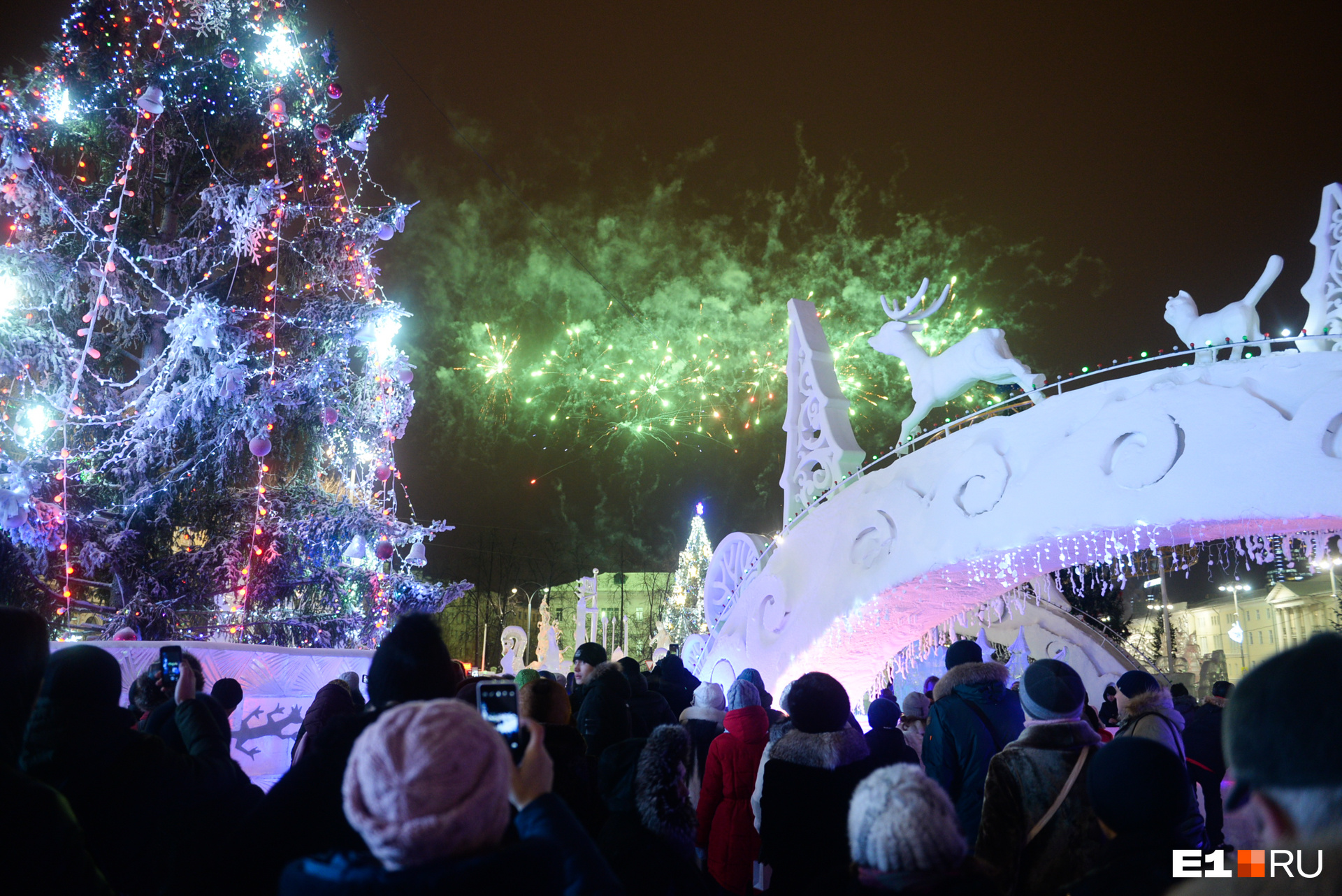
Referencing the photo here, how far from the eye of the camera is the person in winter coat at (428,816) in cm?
157

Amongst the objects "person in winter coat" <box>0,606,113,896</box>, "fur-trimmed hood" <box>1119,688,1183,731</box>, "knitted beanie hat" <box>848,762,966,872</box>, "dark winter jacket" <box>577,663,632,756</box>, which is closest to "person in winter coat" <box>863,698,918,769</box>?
"fur-trimmed hood" <box>1119,688,1183,731</box>

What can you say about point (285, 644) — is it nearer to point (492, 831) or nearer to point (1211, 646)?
point (492, 831)

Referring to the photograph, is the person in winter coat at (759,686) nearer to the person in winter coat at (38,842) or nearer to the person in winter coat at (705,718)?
the person in winter coat at (705,718)

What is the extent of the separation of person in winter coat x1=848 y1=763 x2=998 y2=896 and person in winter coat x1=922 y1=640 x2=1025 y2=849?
2.53 m

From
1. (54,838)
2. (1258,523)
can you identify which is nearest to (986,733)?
(54,838)

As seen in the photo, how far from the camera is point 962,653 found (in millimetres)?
5184

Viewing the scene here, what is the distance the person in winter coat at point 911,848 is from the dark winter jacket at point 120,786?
207cm

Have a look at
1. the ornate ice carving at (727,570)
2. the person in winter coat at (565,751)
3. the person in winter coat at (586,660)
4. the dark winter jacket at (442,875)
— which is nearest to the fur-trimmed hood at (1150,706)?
the person in winter coat at (565,751)

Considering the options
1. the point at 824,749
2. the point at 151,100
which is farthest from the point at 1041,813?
the point at 151,100

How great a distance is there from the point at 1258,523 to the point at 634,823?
25.3 ft

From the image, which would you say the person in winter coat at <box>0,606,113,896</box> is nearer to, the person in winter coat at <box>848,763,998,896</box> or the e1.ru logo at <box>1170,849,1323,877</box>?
the person in winter coat at <box>848,763,998,896</box>

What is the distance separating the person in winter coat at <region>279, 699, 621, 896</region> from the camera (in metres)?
1.57

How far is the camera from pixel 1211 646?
53656mm

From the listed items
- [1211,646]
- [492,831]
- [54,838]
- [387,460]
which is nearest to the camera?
[492,831]
